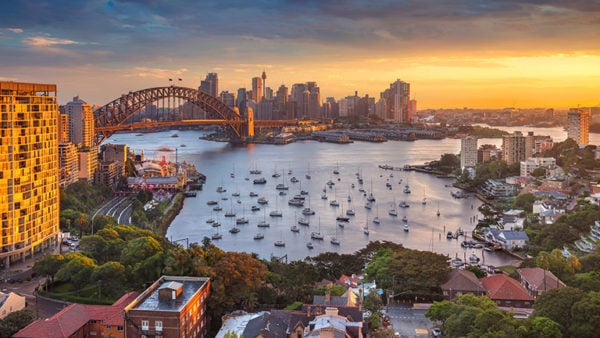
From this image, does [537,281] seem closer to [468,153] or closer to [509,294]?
[509,294]

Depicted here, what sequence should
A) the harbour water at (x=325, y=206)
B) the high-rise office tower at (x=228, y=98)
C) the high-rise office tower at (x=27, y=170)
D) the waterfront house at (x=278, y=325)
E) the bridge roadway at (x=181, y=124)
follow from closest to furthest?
the waterfront house at (x=278, y=325), the high-rise office tower at (x=27, y=170), the harbour water at (x=325, y=206), the bridge roadway at (x=181, y=124), the high-rise office tower at (x=228, y=98)

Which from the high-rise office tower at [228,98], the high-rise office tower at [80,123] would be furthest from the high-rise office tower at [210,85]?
the high-rise office tower at [80,123]

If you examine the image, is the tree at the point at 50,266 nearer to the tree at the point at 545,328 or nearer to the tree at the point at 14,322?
the tree at the point at 14,322

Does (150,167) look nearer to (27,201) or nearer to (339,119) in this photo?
(27,201)

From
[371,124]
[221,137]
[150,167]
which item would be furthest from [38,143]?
[371,124]

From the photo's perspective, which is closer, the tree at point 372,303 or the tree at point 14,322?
the tree at point 14,322

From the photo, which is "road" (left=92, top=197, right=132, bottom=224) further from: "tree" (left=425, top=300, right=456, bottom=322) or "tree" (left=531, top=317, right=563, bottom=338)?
"tree" (left=531, top=317, right=563, bottom=338)
